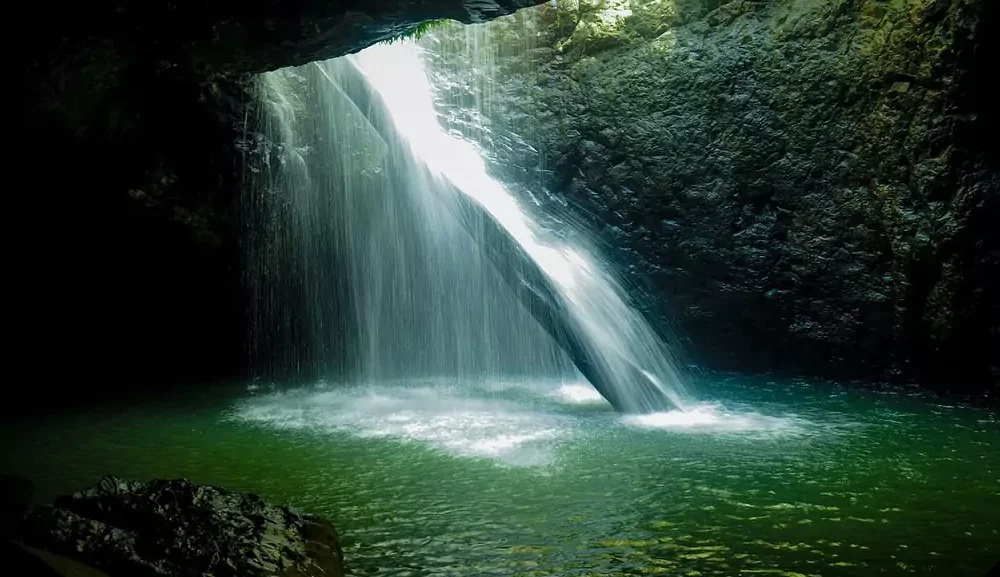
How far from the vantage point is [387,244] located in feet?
42.2

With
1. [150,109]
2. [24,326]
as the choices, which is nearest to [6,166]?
[150,109]

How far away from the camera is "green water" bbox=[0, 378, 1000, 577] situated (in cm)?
417

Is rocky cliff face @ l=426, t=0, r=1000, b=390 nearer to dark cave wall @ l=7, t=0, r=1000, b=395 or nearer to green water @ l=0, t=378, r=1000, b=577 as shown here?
dark cave wall @ l=7, t=0, r=1000, b=395

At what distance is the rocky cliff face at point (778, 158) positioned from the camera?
9297 mm

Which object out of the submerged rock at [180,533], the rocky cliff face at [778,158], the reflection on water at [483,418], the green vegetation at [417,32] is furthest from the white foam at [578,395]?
the submerged rock at [180,533]

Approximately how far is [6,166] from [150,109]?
196 centimetres

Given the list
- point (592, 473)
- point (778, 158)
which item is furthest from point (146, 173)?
point (778, 158)

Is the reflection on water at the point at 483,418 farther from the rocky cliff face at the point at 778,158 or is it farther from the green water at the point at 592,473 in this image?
the rocky cliff face at the point at 778,158

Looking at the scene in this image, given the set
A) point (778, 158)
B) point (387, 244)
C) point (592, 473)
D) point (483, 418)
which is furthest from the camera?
point (387, 244)

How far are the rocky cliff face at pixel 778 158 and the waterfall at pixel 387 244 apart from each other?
1059mm

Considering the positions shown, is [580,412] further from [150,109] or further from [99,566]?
[150,109]

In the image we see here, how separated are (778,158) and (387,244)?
648cm

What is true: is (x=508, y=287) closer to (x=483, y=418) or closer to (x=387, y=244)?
(x=387, y=244)

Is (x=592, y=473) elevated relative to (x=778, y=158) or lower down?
lower down
